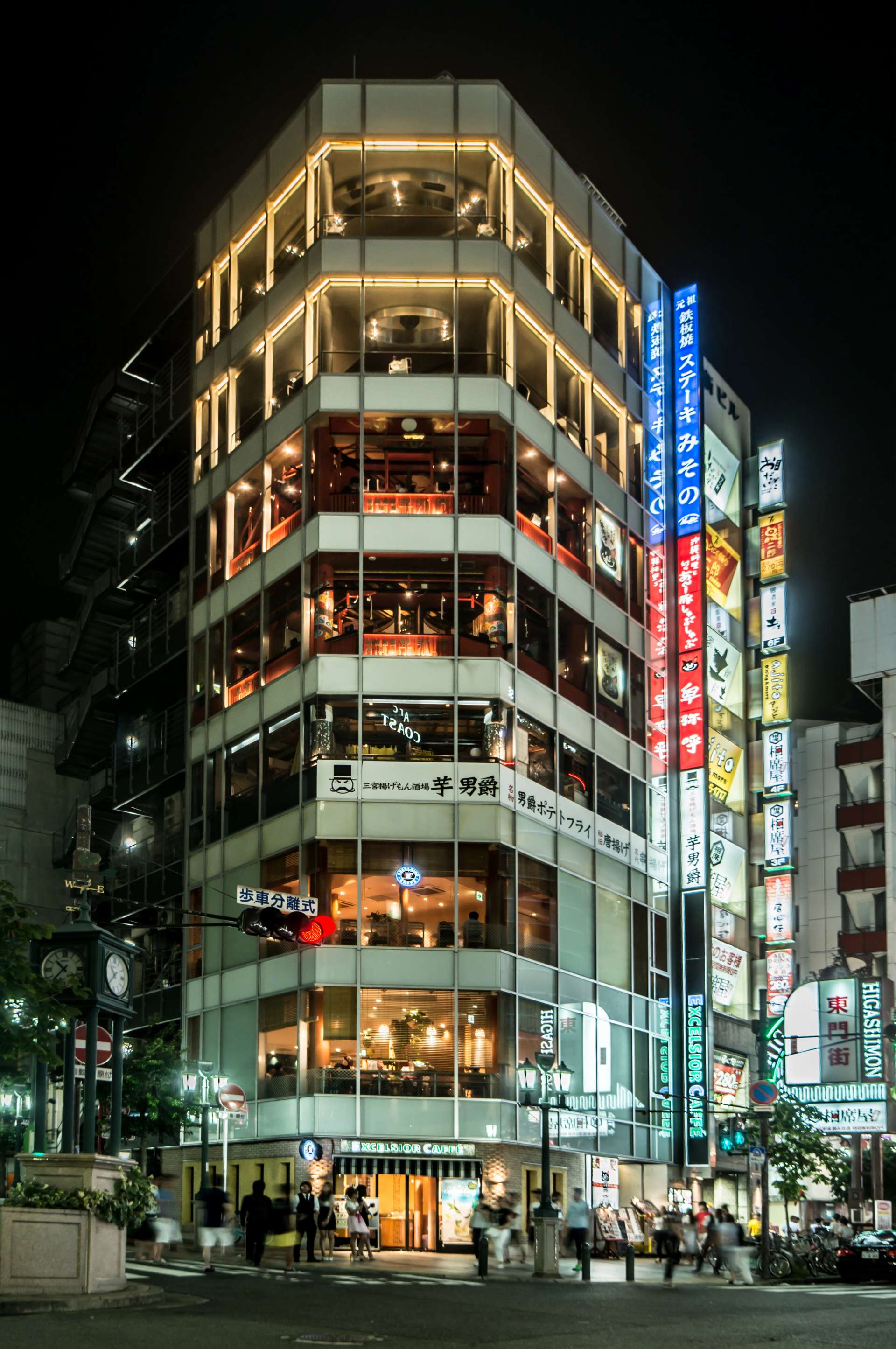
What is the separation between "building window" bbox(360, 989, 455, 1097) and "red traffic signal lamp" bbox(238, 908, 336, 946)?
1913 cm

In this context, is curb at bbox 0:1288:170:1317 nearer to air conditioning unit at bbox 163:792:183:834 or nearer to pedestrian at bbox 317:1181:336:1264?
pedestrian at bbox 317:1181:336:1264

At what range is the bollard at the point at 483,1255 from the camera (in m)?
32.8

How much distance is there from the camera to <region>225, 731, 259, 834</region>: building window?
5059 cm

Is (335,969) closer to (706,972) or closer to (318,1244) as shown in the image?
(318,1244)

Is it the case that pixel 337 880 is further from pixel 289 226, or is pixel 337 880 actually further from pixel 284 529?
pixel 289 226

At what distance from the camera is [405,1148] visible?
144 ft

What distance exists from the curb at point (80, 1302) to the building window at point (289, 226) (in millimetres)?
38194

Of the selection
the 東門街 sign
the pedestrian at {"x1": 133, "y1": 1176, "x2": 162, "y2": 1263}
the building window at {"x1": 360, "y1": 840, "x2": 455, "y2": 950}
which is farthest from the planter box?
the building window at {"x1": 360, "y1": 840, "x2": 455, "y2": 950}

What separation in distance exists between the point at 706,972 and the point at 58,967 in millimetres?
35144

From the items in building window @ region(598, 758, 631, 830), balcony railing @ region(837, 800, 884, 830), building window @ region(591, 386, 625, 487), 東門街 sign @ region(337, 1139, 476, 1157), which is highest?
building window @ region(591, 386, 625, 487)

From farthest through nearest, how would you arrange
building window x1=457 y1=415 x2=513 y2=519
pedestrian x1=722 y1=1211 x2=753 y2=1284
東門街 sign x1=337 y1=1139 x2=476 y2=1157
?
1. building window x1=457 y1=415 x2=513 y2=519
2. 東門街 sign x1=337 y1=1139 x2=476 y2=1157
3. pedestrian x1=722 y1=1211 x2=753 y2=1284

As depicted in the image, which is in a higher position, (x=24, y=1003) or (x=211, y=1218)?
(x=24, y=1003)

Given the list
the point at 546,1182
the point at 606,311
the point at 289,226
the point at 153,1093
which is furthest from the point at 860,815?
the point at 546,1182

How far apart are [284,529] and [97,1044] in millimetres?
28651
